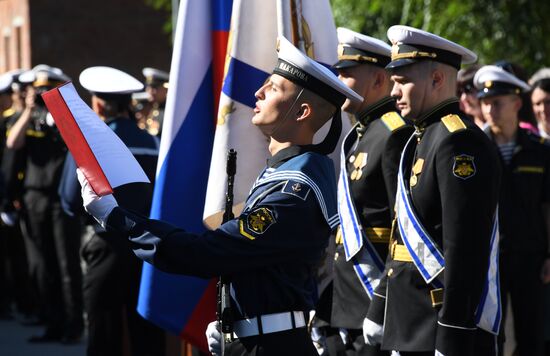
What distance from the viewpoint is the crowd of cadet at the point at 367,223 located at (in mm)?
3537

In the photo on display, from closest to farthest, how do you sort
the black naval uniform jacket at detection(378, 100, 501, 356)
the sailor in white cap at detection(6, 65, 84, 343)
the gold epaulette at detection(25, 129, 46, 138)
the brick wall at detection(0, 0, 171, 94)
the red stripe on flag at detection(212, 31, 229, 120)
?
1. the black naval uniform jacket at detection(378, 100, 501, 356)
2. the red stripe on flag at detection(212, 31, 229, 120)
3. the sailor in white cap at detection(6, 65, 84, 343)
4. the gold epaulette at detection(25, 129, 46, 138)
5. the brick wall at detection(0, 0, 171, 94)

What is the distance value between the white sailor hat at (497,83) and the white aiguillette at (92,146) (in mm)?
3738

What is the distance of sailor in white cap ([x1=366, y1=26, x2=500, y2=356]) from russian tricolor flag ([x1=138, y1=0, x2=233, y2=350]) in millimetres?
1100

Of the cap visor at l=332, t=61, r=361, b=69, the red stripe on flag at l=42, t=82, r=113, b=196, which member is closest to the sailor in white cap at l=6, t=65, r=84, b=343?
the cap visor at l=332, t=61, r=361, b=69

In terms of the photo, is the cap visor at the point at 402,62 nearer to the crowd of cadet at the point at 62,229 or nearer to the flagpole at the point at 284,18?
the flagpole at the point at 284,18

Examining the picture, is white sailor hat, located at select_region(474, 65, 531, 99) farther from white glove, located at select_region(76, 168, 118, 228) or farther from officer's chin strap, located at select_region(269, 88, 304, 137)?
white glove, located at select_region(76, 168, 118, 228)

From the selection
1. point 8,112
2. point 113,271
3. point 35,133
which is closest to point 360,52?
point 113,271

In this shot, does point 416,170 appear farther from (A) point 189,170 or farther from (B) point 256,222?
(A) point 189,170

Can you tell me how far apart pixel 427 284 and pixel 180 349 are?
3.98 m

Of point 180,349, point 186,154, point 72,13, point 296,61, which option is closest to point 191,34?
point 186,154

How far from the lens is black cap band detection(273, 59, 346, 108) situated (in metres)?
3.81

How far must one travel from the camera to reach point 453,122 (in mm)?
4227

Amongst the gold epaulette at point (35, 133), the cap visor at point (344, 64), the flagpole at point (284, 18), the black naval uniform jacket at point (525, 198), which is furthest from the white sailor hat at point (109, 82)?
the gold epaulette at point (35, 133)

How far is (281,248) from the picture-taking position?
3.49 metres
